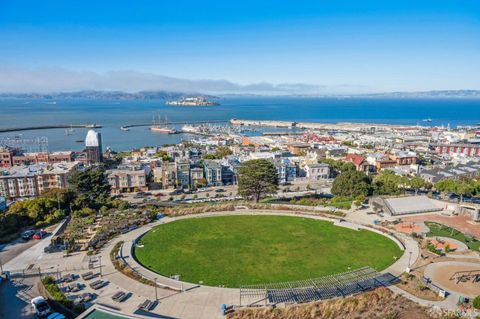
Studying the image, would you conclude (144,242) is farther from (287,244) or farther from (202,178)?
(202,178)

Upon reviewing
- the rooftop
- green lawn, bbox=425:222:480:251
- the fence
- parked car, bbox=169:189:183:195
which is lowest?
parked car, bbox=169:189:183:195

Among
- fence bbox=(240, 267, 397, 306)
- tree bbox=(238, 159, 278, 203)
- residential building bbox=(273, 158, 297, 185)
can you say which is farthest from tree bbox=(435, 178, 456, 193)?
fence bbox=(240, 267, 397, 306)

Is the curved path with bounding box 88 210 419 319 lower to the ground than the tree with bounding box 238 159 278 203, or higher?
lower

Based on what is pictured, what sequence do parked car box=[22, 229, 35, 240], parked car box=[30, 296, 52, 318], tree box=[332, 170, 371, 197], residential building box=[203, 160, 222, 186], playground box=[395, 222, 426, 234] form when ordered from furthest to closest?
residential building box=[203, 160, 222, 186]
tree box=[332, 170, 371, 197]
playground box=[395, 222, 426, 234]
parked car box=[22, 229, 35, 240]
parked car box=[30, 296, 52, 318]

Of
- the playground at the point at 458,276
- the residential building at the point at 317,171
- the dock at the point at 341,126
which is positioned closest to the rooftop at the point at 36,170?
the residential building at the point at 317,171

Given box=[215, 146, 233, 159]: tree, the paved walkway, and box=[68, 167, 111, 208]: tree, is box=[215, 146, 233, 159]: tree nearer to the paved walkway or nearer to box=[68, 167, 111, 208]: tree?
box=[68, 167, 111, 208]: tree

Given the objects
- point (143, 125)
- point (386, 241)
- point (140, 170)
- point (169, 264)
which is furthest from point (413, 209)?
point (143, 125)

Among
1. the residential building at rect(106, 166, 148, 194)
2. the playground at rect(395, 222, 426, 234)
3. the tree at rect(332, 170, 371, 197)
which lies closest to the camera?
the playground at rect(395, 222, 426, 234)

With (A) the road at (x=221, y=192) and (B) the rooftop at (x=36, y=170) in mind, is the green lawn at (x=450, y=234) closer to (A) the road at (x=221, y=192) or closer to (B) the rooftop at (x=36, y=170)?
(A) the road at (x=221, y=192)
